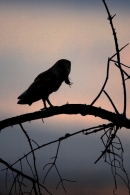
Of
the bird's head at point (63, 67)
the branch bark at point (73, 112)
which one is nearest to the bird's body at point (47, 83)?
the bird's head at point (63, 67)

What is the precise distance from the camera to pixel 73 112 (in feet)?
8.59

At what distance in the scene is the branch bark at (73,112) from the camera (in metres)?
2.50

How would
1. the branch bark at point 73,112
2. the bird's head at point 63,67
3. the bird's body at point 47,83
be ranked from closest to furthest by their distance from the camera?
1. the branch bark at point 73,112
2. the bird's body at point 47,83
3. the bird's head at point 63,67

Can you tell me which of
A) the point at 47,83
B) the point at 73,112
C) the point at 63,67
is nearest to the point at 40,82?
the point at 47,83

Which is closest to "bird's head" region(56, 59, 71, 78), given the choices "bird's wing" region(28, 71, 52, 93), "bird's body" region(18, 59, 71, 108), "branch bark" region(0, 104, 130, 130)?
"bird's body" region(18, 59, 71, 108)

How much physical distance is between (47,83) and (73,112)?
65.3 inches

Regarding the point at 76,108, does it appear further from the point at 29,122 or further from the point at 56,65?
the point at 56,65

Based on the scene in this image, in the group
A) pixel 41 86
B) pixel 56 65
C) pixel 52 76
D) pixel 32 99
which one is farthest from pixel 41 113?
pixel 56 65

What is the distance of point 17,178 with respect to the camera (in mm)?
2672

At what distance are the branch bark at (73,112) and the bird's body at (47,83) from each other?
1.02 meters

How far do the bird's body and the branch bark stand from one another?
3.36 feet

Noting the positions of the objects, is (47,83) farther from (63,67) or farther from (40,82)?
(63,67)

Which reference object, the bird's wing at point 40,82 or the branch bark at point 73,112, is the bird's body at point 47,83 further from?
the branch bark at point 73,112

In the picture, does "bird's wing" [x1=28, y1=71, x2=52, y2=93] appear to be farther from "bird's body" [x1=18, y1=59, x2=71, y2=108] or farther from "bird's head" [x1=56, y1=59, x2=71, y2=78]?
"bird's head" [x1=56, y1=59, x2=71, y2=78]
